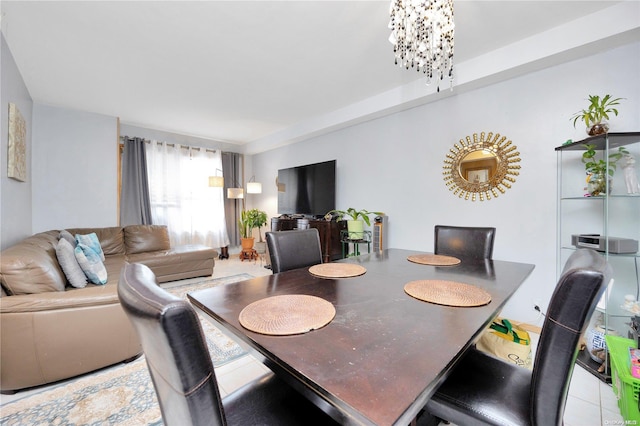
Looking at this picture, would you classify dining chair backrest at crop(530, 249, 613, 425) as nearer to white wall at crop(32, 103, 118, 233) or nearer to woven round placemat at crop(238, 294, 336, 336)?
woven round placemat at crop(238, 294, 336, 336)

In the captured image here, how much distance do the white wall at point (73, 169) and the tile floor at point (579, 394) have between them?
9.98 feet

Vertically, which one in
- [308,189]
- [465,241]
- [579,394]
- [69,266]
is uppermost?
[308,189]

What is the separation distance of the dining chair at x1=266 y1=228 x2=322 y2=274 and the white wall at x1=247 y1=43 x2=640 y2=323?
6.10ft

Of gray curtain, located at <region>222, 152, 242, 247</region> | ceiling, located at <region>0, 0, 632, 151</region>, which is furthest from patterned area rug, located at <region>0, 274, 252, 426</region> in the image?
gray curtain, located at <region>222, 152, 242, 247</region>

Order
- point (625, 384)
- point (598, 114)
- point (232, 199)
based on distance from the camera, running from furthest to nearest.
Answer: point (232, 199), point (598, 114), point (625, 384)

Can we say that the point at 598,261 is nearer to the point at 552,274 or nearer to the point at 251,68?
the point at 552,274

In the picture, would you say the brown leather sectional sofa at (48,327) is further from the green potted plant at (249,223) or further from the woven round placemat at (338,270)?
the green potted plant at (249,223)

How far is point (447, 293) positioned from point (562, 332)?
0.43 meters

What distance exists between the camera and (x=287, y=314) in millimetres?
919

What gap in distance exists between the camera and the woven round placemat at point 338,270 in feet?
4.60

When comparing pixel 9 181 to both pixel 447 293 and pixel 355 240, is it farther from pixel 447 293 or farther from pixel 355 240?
pixel 447 293

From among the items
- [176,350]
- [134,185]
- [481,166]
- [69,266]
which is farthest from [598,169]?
[134,185]

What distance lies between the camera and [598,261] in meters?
0.77

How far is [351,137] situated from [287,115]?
3.60 feet
